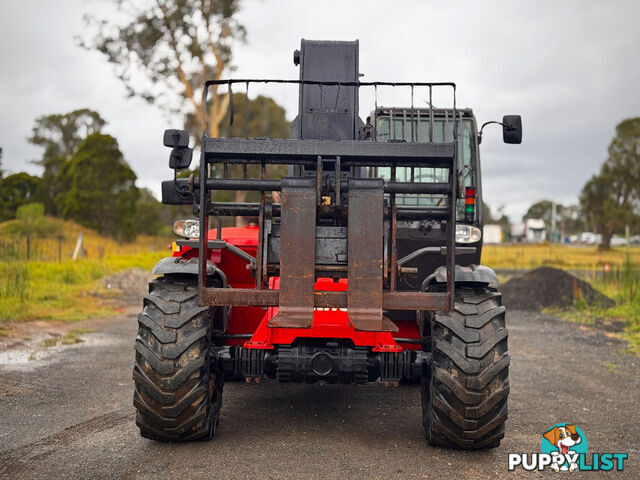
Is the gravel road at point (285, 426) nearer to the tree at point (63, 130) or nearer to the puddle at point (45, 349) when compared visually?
the puddle at point (45, 349)

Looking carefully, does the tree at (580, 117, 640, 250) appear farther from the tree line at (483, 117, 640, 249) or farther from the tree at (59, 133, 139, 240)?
the tree at (59, 133, 139, 240)

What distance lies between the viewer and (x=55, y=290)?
51.1 ft

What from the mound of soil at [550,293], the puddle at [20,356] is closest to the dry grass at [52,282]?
the puddle at [20,356]

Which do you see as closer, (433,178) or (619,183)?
(433,178)

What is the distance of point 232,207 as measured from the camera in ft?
14.7

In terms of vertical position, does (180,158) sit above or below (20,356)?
above

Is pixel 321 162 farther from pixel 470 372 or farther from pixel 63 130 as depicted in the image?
pixel 63 130

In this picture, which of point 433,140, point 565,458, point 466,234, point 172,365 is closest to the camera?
point 172,365

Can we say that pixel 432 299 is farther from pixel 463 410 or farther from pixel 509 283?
pixel 509 283

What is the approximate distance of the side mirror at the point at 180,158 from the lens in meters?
4.55

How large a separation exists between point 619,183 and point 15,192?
1590 inches

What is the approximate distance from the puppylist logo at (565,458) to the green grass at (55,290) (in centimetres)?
985

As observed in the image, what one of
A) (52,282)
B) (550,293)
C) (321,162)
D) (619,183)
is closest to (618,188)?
(619,183)

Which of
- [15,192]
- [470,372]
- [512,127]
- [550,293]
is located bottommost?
[550,293]
